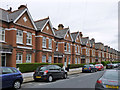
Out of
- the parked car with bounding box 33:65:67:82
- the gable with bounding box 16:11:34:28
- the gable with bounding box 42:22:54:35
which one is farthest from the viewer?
the gable with bounding box 42:22:54:35

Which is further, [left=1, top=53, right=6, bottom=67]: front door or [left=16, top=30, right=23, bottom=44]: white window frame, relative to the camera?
[left=16, top=30, right=23, bottom=44]: white window frame

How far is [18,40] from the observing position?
701 inches

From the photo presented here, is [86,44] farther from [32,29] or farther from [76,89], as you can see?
[76,89]

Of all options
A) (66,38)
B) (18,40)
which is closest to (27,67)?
(18,40)

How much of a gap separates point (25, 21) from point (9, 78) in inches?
477

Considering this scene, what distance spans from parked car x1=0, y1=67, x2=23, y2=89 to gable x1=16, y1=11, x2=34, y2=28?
10408mm

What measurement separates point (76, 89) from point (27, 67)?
9.16 m

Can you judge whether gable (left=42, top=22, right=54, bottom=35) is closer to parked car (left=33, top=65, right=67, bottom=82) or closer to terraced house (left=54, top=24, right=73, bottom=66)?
terraced house (left=54, top=24, right=73, bottom=66)

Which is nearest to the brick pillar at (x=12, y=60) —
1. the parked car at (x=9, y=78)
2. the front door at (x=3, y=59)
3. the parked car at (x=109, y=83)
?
the front door at (x=3, y=59)

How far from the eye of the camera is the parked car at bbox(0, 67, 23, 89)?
25.3ft

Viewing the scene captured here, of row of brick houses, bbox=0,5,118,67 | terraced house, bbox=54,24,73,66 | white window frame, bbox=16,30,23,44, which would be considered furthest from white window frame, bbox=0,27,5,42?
terraced house, bbox=54,24,73,66

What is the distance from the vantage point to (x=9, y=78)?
8031 mm

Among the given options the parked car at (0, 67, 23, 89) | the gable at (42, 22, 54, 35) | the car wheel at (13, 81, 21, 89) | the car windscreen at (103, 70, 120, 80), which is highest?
the gable at (42, 22, 54, 35)

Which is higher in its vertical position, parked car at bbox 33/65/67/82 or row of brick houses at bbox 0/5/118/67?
row of brick houses at bbox 0/5/118/67
